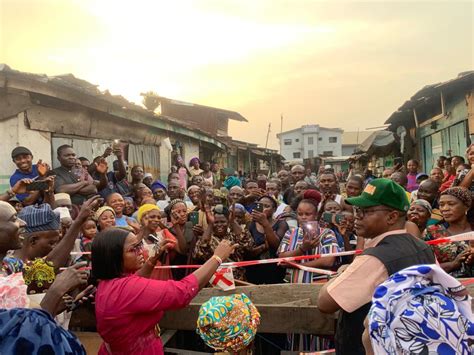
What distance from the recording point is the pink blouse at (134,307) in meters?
2.62

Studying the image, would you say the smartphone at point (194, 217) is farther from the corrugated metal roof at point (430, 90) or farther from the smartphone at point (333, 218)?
the corrugated metal roof at point (430, 90)

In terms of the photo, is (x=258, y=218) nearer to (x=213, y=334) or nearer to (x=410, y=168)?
(x=213, y=334)

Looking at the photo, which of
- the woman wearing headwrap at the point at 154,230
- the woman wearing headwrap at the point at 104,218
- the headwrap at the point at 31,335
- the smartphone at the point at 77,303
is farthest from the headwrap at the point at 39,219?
the headwrap at the point at 31,335

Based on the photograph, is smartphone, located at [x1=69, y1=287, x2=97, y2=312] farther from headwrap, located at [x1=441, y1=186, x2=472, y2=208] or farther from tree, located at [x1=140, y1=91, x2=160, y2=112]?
tree, located at [x1=140, y1=91, x2=160, y2=112]

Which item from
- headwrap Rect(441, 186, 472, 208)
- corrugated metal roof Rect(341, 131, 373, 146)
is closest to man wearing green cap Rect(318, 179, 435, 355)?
headwrap Rect(441, 186, 472, 208)

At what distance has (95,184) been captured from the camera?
23.7 feet

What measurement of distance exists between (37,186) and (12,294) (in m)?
3.60

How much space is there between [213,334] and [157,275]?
148 centimetres

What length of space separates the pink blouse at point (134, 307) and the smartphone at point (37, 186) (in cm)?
292

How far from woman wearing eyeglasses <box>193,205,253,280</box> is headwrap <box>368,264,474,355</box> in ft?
10.4

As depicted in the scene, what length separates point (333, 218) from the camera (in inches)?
204

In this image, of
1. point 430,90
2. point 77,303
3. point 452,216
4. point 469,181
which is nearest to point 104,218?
point 77,303

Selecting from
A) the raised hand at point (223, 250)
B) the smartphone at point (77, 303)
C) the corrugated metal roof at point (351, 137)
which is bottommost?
the smartphone at point (77, 303)

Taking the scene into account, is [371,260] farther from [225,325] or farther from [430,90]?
[430,90]
